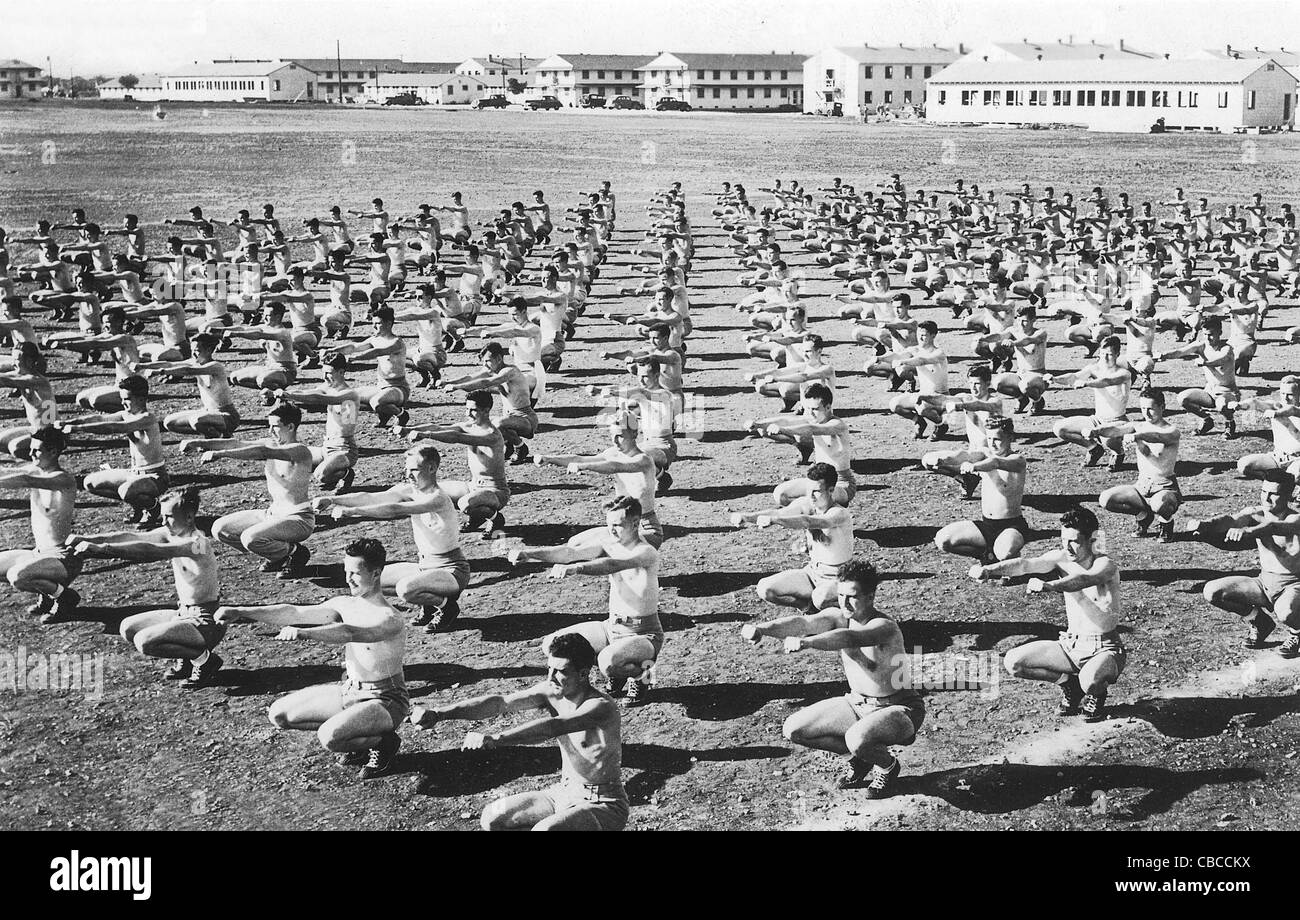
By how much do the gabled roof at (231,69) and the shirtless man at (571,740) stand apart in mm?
117770

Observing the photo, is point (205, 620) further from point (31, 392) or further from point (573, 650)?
point (31, 392)

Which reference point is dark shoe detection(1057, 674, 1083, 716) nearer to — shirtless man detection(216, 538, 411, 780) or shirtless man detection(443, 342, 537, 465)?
shirtless man detection(216, 538, 411, 780)

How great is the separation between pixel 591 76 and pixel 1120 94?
279 feet

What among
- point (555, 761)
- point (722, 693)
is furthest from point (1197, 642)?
point (555, 761)

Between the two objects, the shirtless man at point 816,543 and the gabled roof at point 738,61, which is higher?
the gabled roof at point 738,61

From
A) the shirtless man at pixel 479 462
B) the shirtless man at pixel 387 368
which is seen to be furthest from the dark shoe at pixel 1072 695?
the shirtless man at pixel 387 368

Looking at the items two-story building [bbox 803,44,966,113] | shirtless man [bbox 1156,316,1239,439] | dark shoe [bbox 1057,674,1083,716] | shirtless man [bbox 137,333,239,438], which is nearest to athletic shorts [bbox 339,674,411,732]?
dark shoe [bbox 1057,674,1083,716]

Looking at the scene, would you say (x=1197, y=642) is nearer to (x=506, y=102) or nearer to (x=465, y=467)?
(x=465, y=467)

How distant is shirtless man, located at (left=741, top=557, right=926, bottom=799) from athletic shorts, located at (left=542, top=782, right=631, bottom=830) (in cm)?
151

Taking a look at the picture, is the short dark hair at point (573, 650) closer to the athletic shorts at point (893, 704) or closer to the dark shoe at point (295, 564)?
the athletic shorts at point (893, 704)

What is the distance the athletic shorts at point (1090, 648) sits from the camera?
33.3ft

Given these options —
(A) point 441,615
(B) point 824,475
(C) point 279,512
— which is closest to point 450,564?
(A) point 441,615

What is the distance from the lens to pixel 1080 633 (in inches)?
405

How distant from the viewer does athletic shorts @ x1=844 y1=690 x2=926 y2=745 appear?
9.12 metres
